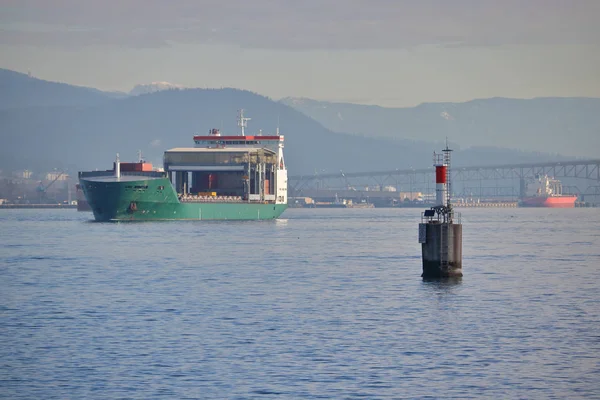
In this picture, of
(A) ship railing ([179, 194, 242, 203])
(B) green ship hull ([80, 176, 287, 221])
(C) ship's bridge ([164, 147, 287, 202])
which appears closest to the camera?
(B) green ship hull ([80, 176, 287, 221])

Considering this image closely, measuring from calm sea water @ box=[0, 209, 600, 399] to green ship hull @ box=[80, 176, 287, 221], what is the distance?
3992 cm

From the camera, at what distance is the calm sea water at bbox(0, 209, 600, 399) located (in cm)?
2367

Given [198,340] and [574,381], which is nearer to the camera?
[574,381]

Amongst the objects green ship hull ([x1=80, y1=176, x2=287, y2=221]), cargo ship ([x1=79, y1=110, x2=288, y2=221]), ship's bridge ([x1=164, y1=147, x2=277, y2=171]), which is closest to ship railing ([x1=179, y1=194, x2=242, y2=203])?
cargo ship ([x1=79, y1=110, x2=288, y2=221])

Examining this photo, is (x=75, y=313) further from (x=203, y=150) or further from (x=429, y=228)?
(x=203, y=150)

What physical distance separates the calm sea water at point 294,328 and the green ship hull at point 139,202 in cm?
3992

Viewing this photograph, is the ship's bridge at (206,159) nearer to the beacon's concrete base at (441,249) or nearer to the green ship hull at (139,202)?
the green ship hull at (139,202)

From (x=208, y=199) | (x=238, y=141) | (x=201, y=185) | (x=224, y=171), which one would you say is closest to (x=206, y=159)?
(x=224, y=171)

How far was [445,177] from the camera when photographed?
147 ft

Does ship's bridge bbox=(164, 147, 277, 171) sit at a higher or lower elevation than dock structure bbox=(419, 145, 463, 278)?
higher

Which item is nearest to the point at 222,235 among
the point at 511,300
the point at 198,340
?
the point at 511,300

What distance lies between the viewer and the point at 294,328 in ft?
102

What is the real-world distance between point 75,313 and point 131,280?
10.7m

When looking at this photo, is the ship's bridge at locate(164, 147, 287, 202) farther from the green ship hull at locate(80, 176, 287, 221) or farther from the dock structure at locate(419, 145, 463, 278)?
the dock structure at locate(419, 145, 463, 278)
